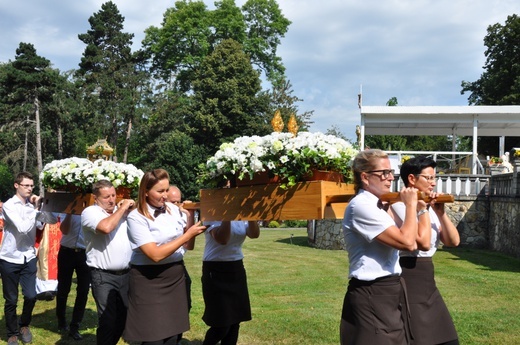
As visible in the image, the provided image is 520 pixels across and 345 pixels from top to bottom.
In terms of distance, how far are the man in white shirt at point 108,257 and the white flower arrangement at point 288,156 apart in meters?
1.77

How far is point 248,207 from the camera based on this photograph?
15.9 feet

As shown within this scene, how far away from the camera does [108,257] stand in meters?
6.51

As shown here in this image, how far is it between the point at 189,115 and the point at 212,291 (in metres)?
37.3

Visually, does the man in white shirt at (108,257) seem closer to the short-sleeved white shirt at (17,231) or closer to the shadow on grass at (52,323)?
the short-sleeved white shirt at (17,231)

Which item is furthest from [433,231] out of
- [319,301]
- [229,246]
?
[319,301]

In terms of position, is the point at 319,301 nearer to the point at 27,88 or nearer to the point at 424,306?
the point at 424,306

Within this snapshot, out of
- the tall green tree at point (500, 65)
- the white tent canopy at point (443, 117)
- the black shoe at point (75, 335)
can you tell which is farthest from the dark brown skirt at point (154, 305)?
the tall green tree at point (500, 65)

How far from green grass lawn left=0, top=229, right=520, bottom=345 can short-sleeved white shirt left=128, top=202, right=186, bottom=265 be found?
9.59ft

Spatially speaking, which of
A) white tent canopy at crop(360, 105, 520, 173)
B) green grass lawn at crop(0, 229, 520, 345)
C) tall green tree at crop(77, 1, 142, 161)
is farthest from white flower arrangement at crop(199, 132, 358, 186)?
tall green tree at crop(77, 1, 142, 161)

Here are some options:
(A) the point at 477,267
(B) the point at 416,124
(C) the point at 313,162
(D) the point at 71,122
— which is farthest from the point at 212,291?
(D) the point at 71,122

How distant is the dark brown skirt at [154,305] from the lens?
16.7ft

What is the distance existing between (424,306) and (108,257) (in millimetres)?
3498

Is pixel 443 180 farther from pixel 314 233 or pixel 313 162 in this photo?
pixel 313 162

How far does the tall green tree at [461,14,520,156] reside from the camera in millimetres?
38281
